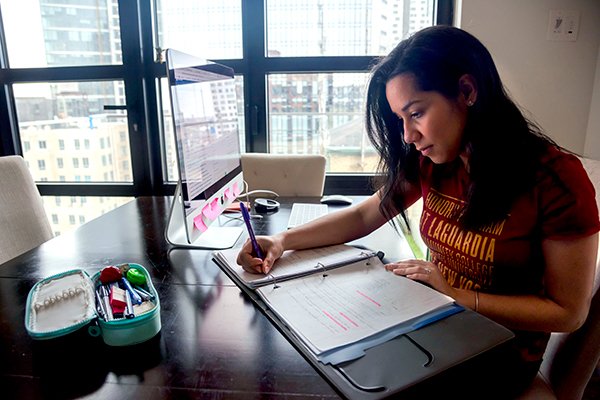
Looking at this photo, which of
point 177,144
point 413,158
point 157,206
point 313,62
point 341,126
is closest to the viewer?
point 177,144

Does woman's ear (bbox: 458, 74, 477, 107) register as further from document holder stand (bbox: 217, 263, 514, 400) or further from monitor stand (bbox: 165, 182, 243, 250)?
monitor stand (bbox: 165, 182, 243, 250)

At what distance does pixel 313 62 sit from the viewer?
2.21m

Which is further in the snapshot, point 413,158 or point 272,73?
point 272,73

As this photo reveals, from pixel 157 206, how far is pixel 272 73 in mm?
1195

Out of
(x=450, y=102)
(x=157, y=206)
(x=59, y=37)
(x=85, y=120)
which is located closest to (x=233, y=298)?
(x=450, y=102)

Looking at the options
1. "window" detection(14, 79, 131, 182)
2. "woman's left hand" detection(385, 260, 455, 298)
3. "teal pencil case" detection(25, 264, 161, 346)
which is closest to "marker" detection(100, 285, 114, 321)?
"teal pencil case" detection(25, 264, 161, 346)

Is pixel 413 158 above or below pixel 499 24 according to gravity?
below

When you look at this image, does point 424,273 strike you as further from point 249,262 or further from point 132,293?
point 132,293

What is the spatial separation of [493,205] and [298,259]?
0.41 meters

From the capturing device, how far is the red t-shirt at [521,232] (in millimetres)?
649

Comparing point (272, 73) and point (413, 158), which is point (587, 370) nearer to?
point (413, 158)

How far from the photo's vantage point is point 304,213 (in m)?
1.34

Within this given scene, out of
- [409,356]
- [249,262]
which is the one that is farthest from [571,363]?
[249,262]

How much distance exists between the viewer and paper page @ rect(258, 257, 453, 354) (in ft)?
1.75
